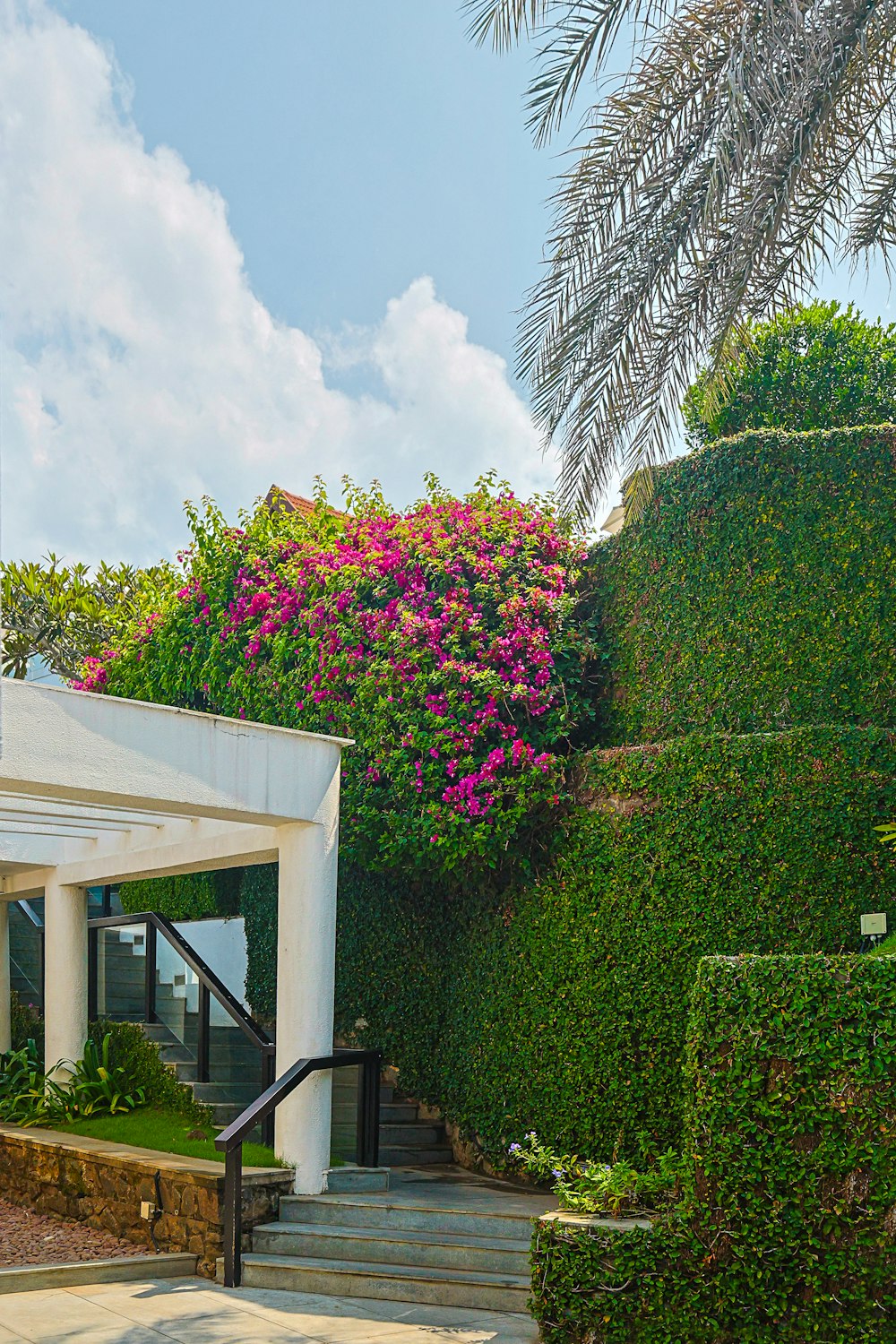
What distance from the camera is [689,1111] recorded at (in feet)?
21.8

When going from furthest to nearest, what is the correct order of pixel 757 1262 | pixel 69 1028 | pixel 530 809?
1. pixel 69 1028
2. pixel 530 809
3. pixel 757 1262

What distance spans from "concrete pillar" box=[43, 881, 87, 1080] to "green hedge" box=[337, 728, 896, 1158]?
3.74 meters

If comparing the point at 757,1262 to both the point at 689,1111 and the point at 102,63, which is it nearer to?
the point at 689,1111

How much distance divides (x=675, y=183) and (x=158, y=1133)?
844 centimetres

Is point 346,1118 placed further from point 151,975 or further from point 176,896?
point 176,896

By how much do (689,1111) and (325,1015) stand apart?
3.40 m

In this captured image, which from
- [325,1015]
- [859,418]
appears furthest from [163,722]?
[859,418]

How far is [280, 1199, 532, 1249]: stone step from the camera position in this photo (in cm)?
812

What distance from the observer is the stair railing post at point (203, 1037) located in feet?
34.9

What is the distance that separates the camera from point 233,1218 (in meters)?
8.09

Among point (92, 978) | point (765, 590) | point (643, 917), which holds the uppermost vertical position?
point (765, 590)

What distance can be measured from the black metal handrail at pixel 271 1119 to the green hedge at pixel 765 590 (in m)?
3.67

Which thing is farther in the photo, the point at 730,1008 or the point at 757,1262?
the point at 730,1008

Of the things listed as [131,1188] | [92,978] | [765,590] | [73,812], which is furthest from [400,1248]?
[765,590]
